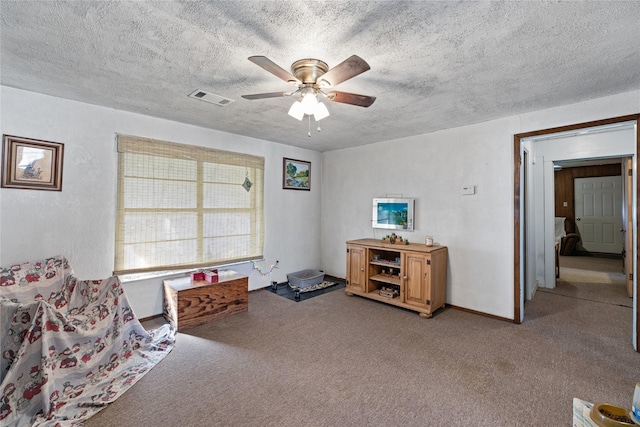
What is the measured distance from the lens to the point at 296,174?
5.02 meters

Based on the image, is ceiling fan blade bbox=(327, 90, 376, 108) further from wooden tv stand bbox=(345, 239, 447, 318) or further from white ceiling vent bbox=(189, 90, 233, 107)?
wooden tv stand bbox=(345, 239, 447, 318)

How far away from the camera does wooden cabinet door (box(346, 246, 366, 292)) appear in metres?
4.10

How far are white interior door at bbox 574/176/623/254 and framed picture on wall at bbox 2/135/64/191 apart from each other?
1081 centimetres

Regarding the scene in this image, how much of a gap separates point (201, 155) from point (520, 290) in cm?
427

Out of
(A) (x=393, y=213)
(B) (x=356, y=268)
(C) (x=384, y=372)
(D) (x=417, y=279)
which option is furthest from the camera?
(A) (x=393, y=213)

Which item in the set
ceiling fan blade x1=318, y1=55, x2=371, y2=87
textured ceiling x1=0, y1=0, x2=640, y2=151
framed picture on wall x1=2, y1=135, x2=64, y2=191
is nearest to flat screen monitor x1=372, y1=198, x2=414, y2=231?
textured ceiling x1=0, y1=0, x2=640, y2=151

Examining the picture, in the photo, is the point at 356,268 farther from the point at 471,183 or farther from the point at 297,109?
the point at 297,109

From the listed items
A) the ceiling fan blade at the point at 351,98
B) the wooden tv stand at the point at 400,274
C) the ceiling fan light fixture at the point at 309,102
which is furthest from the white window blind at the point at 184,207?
the ceiling fan blade at the point at 351,98

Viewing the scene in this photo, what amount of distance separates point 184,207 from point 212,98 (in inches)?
60.5

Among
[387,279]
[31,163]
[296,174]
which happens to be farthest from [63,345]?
[296,174]

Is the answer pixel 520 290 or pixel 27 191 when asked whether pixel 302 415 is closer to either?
pixel 520 290

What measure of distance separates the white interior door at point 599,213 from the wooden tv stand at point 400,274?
6.65 metres

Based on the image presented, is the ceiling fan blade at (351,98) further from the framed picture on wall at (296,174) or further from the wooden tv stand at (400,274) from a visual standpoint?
the framed picture on wall at (296,174)

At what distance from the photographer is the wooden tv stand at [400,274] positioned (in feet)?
11.2
